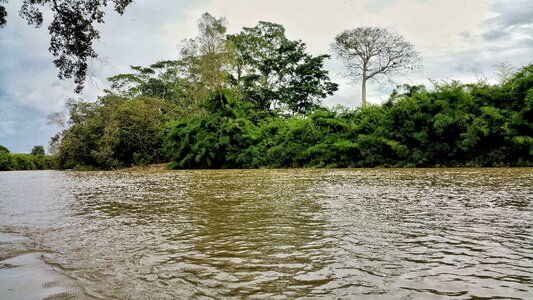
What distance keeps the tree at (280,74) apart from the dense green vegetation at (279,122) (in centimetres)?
8

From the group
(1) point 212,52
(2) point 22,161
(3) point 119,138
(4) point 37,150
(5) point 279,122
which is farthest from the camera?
(4) point 37,150

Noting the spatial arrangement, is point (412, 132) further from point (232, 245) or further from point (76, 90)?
point (232, 245)

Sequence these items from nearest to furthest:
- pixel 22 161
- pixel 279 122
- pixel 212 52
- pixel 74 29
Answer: pixel 74 29 < pixel 279 122 < pixel 212 52 < pixel 22 161

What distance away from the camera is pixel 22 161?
44.8 metres

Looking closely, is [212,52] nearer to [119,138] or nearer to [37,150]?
[119,138]

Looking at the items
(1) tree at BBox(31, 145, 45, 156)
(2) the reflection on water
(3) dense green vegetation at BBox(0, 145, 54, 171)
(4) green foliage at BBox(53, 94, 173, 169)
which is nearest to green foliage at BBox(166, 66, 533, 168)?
(4) green foliage at BBox(53, 94, 173, 169)

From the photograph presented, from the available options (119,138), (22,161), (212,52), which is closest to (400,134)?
(212,52)

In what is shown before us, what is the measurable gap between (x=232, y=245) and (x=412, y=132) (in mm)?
13852

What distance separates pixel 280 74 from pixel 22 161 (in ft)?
115

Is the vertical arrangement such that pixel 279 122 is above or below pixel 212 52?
below

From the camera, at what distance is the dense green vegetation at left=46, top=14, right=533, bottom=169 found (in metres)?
13.5

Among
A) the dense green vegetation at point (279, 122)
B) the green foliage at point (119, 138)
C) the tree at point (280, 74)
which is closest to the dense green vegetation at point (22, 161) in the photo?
the dense green vegetation at point (279, 122)

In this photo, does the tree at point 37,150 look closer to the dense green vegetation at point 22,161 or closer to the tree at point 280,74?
the dense green vegetation at point 22,161

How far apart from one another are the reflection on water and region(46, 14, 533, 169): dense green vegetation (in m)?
9.86
